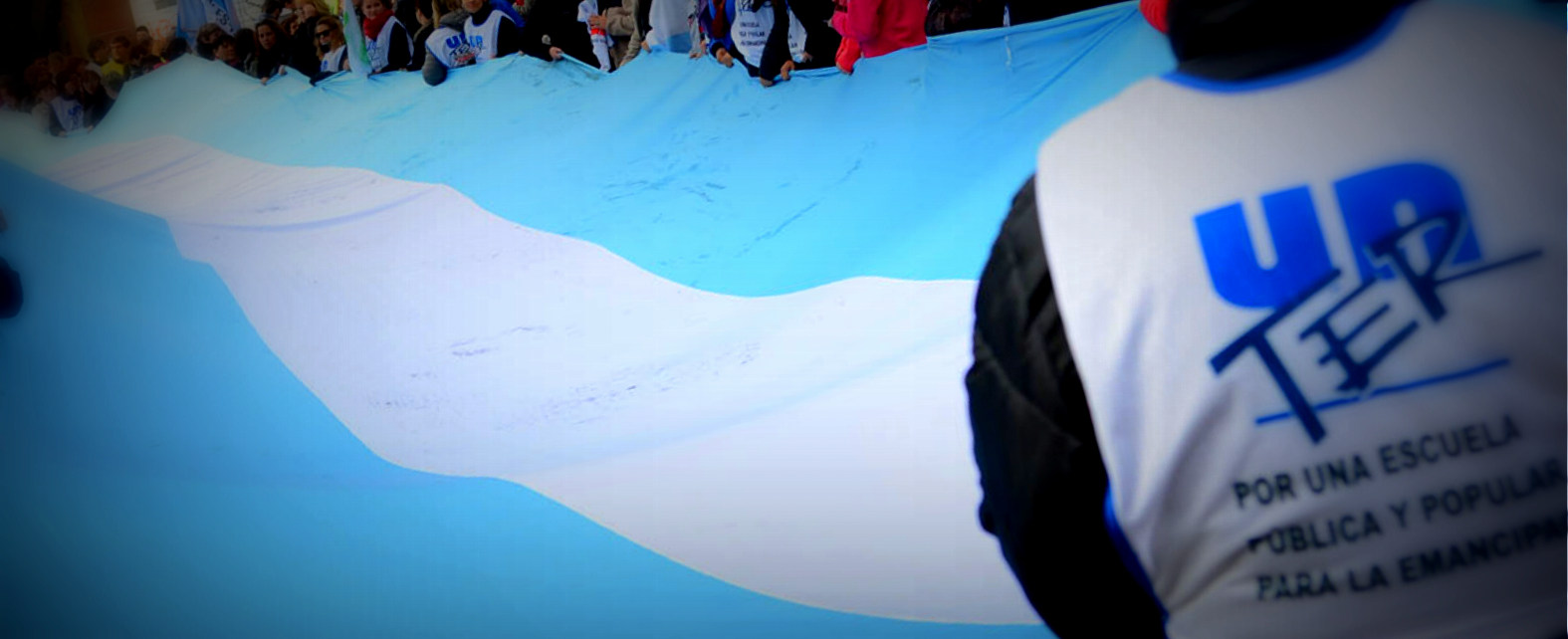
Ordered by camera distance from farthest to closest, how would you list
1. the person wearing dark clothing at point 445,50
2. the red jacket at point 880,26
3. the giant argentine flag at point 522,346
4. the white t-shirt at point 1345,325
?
the person wearing dark clothing at point 445,50
the red jacket at point 880,26
the giant argentine flag at point 522,346
the white t-shirt at point 1345,325

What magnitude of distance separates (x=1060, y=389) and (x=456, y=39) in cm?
260

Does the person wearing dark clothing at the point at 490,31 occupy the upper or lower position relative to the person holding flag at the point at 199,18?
lower

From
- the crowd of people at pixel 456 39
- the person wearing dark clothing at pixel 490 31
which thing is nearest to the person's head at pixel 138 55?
the crowd of people at pixel 456 39

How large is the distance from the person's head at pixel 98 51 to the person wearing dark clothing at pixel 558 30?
1.18m

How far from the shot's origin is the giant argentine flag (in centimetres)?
202

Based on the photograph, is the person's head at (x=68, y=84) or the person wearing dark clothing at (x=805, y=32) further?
the person's head at (x=68, y=84)

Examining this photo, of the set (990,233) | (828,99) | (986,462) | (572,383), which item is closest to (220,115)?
(572,383)

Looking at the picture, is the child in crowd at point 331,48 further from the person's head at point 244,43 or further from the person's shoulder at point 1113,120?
the person's shoulder at point 1113,120

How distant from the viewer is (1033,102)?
6.62 feet

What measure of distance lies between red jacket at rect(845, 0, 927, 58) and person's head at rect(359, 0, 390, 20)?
4.36ft

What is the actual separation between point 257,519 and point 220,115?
3.85ft

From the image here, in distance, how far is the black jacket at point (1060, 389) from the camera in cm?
73

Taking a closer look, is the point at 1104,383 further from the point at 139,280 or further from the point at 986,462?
the point at 139,280

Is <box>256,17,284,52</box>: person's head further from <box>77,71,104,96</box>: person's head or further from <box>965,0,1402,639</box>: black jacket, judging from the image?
<box>965,0,1402,639</box>: black jacket
